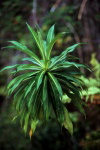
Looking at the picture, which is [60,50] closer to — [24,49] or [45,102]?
[24,49]

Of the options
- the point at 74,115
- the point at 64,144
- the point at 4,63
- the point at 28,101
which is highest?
the point at 4,63

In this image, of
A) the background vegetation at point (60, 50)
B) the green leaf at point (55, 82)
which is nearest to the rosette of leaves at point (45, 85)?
the green leaf at point (55, 82)

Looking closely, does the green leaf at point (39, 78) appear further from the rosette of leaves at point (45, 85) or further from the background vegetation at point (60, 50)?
the background vegetation at point (60, 50)

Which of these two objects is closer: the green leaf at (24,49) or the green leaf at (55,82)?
the green leaf at (55,82)

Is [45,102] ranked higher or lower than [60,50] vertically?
lower

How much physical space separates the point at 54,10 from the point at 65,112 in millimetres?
4561

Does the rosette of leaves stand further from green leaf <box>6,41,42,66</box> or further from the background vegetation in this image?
the background vegetation

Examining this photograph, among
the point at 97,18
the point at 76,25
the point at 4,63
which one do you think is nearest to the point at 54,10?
the point at 76,25

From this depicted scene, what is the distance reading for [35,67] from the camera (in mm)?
2262

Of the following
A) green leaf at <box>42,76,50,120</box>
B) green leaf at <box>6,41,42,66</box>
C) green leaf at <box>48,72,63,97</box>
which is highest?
green leaf at <box>6,41,42,66</box>

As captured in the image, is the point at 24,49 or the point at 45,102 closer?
the point at 45,102

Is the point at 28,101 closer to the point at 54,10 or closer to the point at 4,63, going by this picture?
the point at 54,10

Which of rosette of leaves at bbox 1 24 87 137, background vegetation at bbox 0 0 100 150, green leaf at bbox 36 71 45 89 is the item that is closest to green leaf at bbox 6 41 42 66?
rosette of leaves at bbox 1 24 87 137

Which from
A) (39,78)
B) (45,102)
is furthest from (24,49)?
(45,102)
